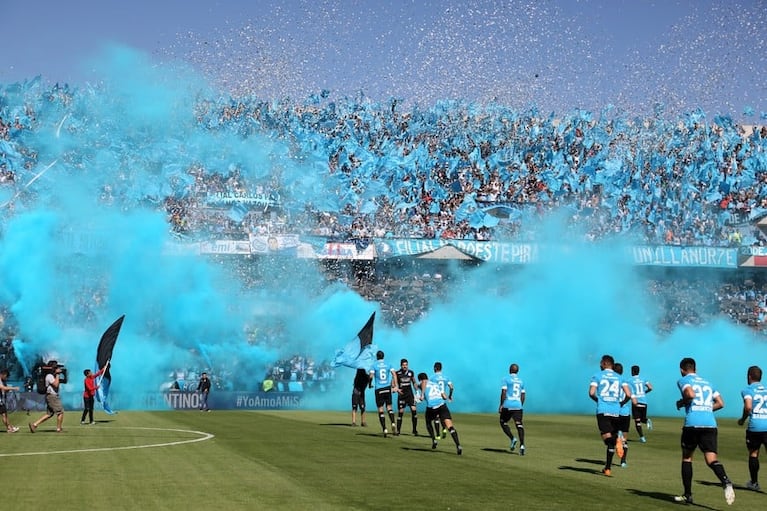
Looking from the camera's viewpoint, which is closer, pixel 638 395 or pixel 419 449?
pixel 419 449

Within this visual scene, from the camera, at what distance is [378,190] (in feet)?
194

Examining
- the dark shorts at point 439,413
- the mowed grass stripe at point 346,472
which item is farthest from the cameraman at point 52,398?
the dark shorts at point 439,413

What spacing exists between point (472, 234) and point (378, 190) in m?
6.41

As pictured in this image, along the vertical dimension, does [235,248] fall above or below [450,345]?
above

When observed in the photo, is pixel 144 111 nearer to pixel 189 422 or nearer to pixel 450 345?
pixel 450 345

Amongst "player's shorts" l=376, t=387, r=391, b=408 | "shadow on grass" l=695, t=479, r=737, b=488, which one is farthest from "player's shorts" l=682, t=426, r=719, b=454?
"player's shorts" l=376, t=387, r=391, b=408

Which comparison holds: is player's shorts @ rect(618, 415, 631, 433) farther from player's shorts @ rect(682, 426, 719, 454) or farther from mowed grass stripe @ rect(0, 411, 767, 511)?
player's shorts @ rect(682, 426, 719, 454)

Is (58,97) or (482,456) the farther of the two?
(58,97)

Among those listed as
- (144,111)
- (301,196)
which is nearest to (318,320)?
(301,196)

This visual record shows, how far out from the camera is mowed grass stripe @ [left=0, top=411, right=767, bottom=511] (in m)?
14.8

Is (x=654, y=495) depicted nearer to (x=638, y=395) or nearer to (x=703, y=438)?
(x=703, y=438)

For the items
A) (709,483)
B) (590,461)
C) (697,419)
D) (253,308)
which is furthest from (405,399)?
(253,308)

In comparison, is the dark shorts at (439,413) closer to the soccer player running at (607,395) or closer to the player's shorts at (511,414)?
the player's shorts at (511,414)

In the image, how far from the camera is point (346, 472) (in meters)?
18.3
